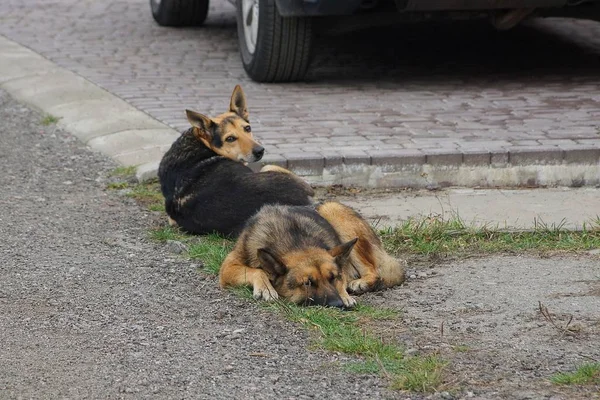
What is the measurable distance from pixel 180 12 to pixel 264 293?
8.12 m

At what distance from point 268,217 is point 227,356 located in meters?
1.16

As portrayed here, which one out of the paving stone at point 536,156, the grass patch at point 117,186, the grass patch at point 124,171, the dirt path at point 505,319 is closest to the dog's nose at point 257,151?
the grass patch at point 117,186

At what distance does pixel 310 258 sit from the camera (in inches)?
209

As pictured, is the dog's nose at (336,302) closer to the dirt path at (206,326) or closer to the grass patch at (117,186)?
the dirt path at (206,326)

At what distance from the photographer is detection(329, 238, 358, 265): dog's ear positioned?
5.31 metres

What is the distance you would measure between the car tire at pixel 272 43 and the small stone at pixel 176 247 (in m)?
3.42

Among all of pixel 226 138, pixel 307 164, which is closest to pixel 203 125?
pixel 226 138

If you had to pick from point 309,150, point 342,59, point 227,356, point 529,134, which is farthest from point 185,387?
point 342,59

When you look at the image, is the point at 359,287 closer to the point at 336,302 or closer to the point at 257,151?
the point at 336,302

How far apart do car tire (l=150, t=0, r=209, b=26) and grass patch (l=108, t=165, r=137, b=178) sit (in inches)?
208

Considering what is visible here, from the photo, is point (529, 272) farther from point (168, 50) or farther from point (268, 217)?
point (168, 50)

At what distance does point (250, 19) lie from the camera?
9930 mm

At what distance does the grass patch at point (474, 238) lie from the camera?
6117mm

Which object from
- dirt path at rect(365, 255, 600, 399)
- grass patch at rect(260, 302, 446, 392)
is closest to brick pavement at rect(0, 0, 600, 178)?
dirt path at rect(365, 255, 600, 399)
